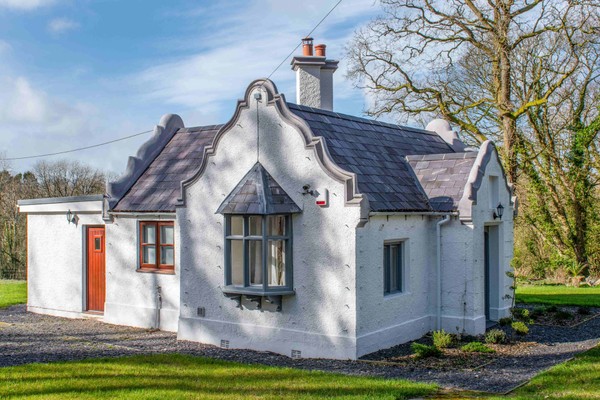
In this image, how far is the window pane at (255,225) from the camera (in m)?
12.2

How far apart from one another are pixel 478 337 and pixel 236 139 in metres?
6.73

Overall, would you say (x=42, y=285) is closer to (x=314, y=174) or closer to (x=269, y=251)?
(x=269, y=251)

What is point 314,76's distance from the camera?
1545 cm

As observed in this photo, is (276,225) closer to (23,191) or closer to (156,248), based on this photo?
(156,248)

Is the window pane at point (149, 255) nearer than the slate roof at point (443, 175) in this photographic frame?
No

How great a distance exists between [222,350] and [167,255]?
12.0 ft

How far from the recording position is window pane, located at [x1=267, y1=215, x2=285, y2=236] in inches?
475

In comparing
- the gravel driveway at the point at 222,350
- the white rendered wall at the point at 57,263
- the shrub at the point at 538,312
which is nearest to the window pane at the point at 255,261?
the gravel driveway at the point at 222,350

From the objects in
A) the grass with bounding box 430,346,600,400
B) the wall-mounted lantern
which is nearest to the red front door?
the wall-mounted lantern

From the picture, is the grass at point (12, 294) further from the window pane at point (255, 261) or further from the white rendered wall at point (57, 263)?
the window pane at point (255, 261)

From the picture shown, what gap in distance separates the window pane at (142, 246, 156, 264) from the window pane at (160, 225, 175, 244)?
16.7 inches

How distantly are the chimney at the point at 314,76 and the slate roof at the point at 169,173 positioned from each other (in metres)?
2.81

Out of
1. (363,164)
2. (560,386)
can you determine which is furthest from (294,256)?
(560,386)

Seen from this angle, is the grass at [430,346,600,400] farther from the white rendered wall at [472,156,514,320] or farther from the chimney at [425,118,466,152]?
the chimney at [425,118,466,152]
